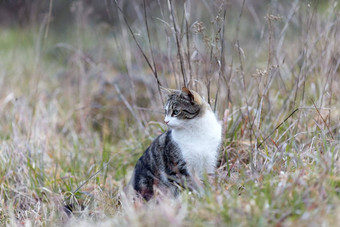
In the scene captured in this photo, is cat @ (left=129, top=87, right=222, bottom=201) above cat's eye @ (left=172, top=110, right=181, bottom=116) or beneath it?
beneath

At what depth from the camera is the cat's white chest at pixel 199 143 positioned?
9.80 ft

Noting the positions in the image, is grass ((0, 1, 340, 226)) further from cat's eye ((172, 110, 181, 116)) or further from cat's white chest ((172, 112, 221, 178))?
cat's eye ((172, 110, 181, 116))

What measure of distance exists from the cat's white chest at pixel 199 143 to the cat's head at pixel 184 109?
49 mm

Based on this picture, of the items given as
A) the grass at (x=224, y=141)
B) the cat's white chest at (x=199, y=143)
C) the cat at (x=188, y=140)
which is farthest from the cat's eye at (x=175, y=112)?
the grass at (x=224, y=141)

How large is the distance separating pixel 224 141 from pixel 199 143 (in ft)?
1.58

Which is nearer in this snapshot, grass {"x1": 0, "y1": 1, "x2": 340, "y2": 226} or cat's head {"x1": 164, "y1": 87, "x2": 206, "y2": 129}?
grass {"x1": 0, "y1": 1, "x2": 340, "y2": 226}

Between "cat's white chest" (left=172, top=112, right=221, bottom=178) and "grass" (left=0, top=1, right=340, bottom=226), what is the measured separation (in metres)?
0.13

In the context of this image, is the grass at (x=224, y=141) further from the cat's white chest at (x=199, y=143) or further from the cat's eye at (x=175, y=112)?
the cat's eye at (x=175, y=112)

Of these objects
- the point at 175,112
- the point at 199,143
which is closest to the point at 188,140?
the point at 199,143

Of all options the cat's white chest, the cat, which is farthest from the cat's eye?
the cat's white chest

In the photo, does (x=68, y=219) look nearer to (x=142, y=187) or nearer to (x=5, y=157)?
(x=142, y=187)

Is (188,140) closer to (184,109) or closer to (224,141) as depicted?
(184,109)

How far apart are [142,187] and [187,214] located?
1017 mm

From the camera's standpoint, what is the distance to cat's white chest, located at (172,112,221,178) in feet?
9.80
